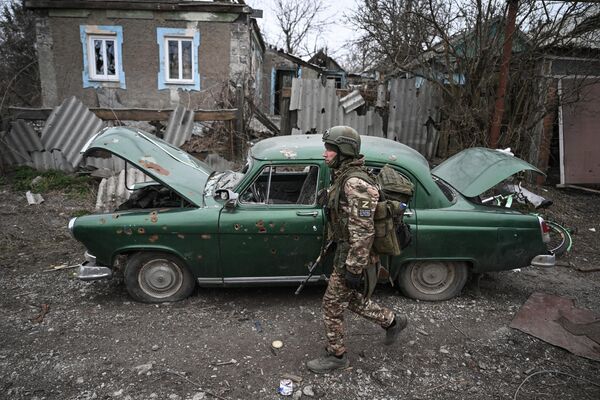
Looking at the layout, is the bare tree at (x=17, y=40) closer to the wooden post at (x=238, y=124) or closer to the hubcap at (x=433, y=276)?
the wooden post at (x=238, y=124)

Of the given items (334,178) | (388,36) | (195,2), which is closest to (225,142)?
(388,36)

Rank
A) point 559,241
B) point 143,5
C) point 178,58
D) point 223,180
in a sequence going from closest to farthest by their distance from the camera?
1. point 223,180
2. point 559,241
3. point 143,5
4. point 178,58

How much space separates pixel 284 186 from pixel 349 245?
5.78 ft

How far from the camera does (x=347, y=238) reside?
2865mm

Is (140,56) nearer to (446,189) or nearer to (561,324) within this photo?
(446,189)

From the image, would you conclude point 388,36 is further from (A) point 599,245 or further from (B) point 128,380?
(B) point 128,380

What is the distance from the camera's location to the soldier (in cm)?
269

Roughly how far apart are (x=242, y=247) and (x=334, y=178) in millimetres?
1229

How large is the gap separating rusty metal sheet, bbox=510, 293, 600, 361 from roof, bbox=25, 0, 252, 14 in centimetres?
1202

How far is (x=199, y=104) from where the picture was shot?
1348 cm

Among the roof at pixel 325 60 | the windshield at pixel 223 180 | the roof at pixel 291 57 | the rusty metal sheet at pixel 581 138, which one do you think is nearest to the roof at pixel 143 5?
the rusty metal sheet at pixel 581 138

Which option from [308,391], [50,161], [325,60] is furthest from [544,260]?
[325,60]

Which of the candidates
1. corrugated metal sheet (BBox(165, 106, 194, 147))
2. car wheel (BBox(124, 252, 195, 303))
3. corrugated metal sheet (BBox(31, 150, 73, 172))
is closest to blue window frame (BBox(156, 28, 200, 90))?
corrugated metal sheet (BBox(165, 106, 194, 147))

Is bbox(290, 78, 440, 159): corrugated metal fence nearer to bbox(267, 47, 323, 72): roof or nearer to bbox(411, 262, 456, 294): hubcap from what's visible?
bbox(411, 262, 456, 294): hubcap
